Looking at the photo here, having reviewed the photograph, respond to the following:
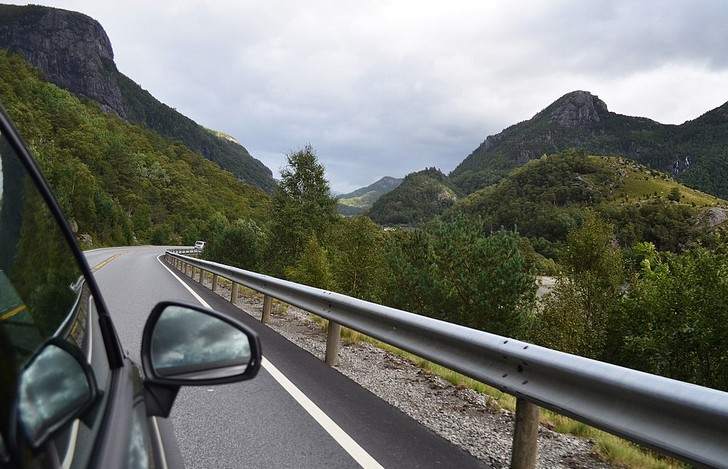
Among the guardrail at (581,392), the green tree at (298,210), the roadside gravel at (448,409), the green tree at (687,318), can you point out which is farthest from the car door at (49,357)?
the green tree at (298,210)

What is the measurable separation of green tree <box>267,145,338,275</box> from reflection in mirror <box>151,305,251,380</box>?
4175cm

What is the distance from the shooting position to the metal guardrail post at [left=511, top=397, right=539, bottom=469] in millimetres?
3231

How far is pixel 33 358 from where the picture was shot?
103cm

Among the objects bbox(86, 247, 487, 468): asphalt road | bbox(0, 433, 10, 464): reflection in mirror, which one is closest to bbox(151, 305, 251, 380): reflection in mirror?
bbox(0, 433, 10, 464): reflection in mirror

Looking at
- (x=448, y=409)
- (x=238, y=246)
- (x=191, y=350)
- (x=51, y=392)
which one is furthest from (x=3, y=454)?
(x=238, y=246)

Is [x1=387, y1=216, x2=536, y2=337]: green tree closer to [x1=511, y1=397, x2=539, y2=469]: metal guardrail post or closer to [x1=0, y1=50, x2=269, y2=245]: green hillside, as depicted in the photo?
[x1=511, y1=397, x2=539, y2=469]: metal guardrail post

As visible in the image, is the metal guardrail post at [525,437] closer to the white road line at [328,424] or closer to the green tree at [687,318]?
the white road line at [328,424]

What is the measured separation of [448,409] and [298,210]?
39.7 meters

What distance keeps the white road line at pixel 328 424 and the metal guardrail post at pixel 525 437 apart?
2.85ft

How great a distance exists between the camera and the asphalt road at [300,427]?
11.4ft

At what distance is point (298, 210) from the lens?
1727 inches

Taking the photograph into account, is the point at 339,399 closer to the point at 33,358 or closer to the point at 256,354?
the point at 256,354

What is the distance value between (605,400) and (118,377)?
2300 millimetres

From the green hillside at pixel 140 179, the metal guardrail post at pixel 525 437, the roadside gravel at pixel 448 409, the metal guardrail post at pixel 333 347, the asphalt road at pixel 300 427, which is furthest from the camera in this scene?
the green hillside at pixel 140 179
